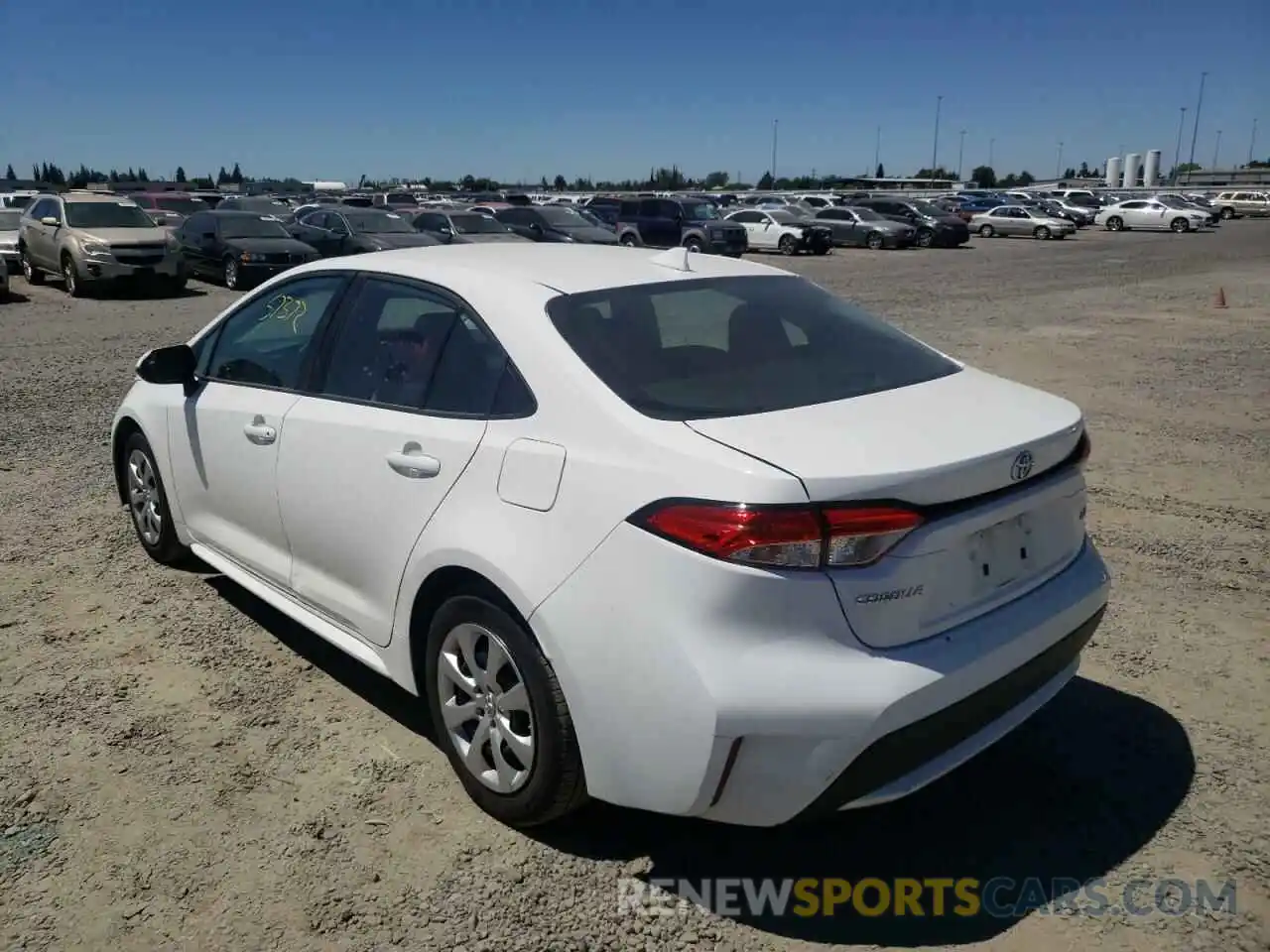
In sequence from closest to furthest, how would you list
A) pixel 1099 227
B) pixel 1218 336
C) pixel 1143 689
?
pixel 1143 689
pixel 1218 336
pixel 1099 227

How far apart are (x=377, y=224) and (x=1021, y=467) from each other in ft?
69.9

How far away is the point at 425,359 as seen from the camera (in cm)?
345

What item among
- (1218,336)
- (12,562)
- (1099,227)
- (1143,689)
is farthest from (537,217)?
(1099,227)

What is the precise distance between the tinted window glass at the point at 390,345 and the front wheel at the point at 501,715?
790mm

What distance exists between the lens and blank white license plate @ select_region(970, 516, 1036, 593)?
2.76m

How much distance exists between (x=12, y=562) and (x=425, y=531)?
3.27m

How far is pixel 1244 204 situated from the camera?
200ft

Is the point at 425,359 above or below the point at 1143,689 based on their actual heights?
above

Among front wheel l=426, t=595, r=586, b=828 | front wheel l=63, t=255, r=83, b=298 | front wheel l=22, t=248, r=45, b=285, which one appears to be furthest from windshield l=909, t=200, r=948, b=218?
front wheel l=426, t=595, r=586, b=828

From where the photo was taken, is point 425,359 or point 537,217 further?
point 537,217

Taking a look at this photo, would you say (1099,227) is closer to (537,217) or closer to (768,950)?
(537,217)

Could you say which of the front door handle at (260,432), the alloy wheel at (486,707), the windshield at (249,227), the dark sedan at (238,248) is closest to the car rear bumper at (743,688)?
the alloy wheel at (486,707)

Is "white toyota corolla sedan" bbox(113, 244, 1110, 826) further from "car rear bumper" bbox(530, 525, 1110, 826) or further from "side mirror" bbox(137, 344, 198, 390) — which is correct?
"side mirror" bbox(137, 344, 198, 390)

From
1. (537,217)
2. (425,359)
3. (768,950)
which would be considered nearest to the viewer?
(768,950)
